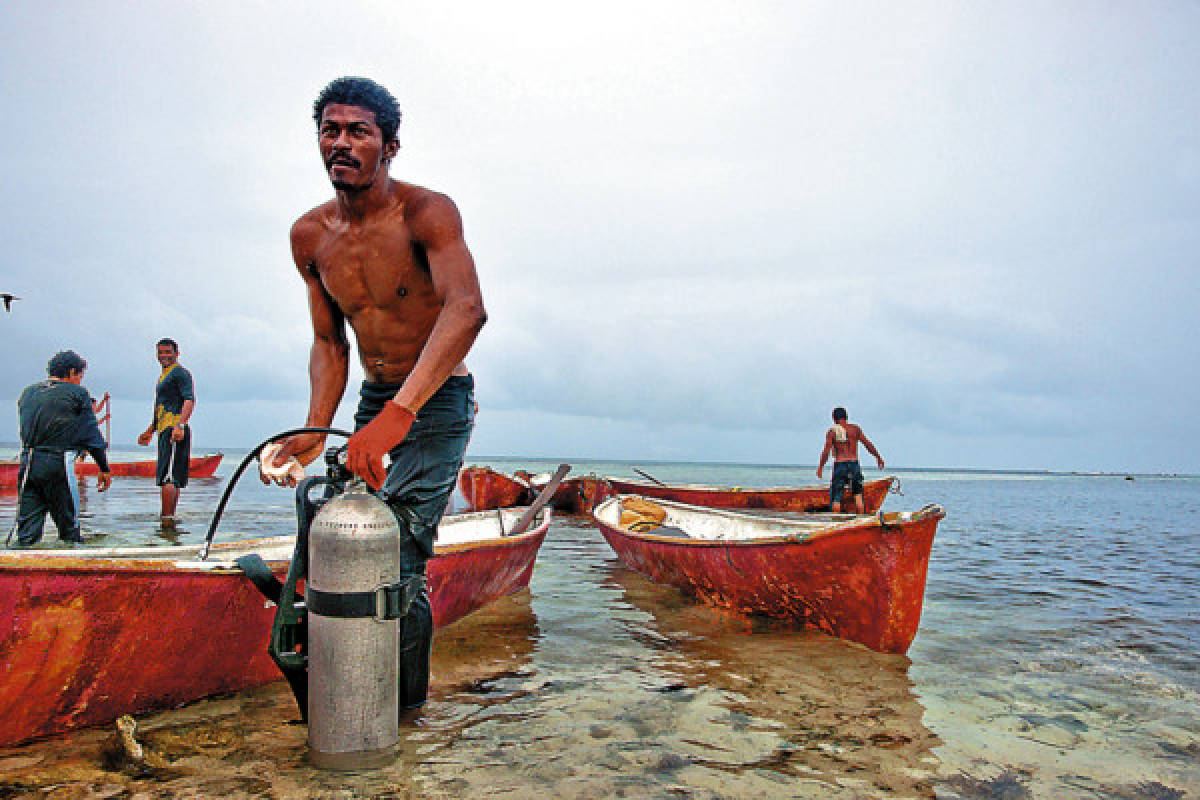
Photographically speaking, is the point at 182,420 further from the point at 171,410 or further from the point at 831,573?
the point at 831,573

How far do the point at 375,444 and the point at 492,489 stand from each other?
14405 millimetres

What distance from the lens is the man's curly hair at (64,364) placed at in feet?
21.9

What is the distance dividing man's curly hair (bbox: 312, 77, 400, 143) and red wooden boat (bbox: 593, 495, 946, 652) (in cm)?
395

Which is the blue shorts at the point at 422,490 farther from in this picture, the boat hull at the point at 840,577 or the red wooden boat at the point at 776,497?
the red wooden boat at the point at 776,497

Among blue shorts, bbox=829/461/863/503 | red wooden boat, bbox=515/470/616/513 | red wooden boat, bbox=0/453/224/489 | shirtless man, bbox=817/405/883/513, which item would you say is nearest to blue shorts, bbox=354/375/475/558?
shirtless man, bbox=817/405/883/513

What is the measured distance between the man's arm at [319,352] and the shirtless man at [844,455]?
10978 mm

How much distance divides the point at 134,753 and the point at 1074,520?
25.5m

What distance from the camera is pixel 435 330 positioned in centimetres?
268

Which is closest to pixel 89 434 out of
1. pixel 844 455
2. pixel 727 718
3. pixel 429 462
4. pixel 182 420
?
pixel 182 420

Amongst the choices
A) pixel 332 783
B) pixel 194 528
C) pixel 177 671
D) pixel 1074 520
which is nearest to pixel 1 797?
pixel 177 671

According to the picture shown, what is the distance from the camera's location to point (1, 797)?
2.44 m

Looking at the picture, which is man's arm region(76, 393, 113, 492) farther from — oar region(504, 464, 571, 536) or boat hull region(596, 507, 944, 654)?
boat hull region(596, 507, 944, 654)

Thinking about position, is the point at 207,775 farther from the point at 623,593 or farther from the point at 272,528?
the point at 272,528

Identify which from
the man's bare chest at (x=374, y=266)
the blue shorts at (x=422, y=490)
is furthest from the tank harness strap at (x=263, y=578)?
the man's bare chest at (x=374, y=266)
